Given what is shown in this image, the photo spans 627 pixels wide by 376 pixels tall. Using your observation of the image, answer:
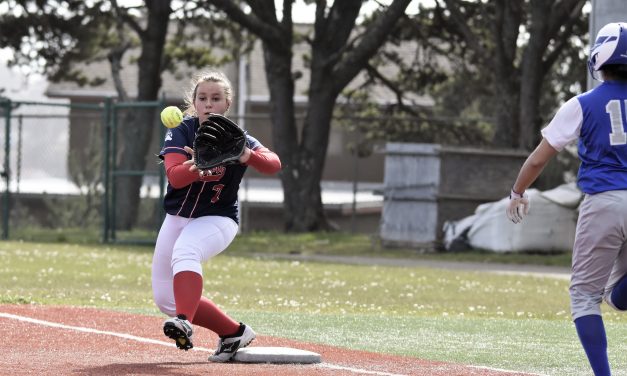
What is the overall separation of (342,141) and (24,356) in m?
32.4

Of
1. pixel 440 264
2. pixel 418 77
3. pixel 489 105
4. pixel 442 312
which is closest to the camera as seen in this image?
pixel 442 312

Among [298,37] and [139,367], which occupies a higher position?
[298,37]

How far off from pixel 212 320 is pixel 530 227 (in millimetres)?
15604

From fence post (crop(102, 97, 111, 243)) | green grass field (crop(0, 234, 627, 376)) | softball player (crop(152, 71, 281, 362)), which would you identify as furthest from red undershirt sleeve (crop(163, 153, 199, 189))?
fence post (crop(102, 97, 111, 243))

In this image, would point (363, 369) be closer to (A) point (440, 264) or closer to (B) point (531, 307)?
(B) point (531, 307)

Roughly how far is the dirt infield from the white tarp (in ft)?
43.8

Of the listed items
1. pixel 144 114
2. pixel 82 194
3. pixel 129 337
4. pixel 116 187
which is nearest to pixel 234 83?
pixel 144 114

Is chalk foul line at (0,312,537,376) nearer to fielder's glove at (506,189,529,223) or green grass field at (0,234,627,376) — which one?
green grass field at (0,234,627,376)

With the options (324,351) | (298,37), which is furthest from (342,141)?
(324,351)

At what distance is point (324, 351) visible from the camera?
9180mm

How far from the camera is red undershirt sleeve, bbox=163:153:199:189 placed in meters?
Answer: 8.04

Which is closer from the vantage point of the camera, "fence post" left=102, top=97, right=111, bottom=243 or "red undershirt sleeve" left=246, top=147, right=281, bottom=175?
"red undershirt sleeve" left=246, top=147, right=281, bottom=175

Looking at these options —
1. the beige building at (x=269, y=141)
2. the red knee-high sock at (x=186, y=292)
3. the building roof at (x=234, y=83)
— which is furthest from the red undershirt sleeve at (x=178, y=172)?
the building roof at (x=234, y=83)

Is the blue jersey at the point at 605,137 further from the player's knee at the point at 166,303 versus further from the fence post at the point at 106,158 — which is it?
the fence post at the point at 106,158
